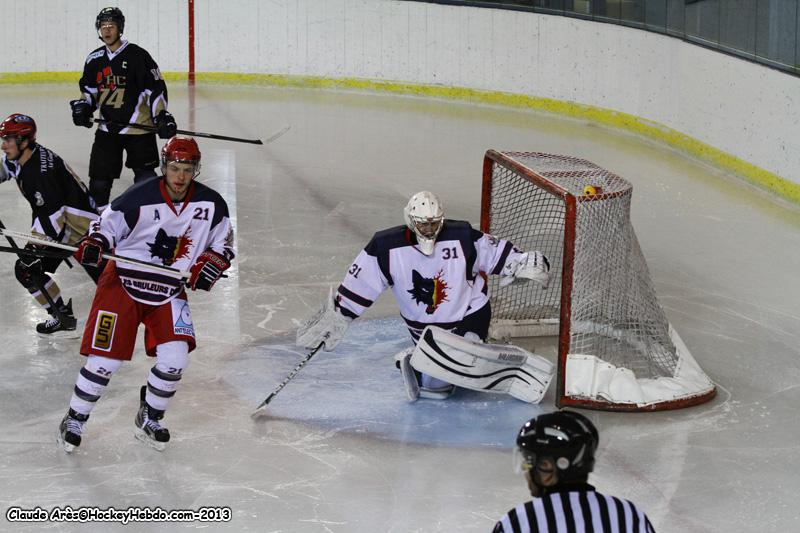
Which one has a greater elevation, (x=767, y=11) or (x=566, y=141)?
(x=767, y=11)

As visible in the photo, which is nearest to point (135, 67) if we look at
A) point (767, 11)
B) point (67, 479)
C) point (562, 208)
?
point (562, 208)

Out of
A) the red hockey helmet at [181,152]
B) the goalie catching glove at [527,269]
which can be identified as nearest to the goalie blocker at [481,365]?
the goalie catching glove at [527,269]

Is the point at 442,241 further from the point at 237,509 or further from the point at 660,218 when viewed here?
the point at 660,218

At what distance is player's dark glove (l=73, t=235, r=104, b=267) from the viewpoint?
3.86 m

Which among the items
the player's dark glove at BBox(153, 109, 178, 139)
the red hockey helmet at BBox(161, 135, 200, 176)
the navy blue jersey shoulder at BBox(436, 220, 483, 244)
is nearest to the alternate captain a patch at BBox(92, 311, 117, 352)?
the red hockey helmet at BBox(161, 135, 200, 176)

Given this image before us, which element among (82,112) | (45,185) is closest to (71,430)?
(45,185)

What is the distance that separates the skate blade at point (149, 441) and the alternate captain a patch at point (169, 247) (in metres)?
0.55

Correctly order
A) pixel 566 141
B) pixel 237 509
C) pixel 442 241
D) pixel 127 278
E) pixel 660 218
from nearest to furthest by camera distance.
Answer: pixel 237 509, pixel 127 278, pixel 442 241, pixel 660 218, pixel 566 141

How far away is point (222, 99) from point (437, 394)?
680cm

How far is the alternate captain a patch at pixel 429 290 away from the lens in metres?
4.35

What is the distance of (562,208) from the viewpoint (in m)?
5.43

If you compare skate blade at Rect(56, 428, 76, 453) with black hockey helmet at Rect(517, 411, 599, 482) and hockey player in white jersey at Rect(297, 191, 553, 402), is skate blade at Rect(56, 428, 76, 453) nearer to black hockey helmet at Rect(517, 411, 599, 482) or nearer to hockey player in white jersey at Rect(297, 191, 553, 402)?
hockey player in white jersey at Rect(297, 191, 553, 402)

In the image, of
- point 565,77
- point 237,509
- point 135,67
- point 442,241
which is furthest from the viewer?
point 565,77

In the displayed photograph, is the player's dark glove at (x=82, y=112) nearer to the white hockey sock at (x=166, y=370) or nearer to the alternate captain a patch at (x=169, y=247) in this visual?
the alternate captain a patch at (x=169, y=247)
